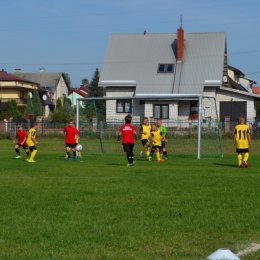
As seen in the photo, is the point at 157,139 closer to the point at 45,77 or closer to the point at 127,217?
the point at 127,217

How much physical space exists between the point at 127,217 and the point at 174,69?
49.1 m

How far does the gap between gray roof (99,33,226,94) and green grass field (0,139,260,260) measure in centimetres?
4094

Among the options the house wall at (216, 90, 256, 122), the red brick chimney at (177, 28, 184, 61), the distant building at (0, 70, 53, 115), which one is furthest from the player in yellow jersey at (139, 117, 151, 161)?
the distant building at (0, 70, 53, 115)

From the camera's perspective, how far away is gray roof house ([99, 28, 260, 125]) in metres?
56.6

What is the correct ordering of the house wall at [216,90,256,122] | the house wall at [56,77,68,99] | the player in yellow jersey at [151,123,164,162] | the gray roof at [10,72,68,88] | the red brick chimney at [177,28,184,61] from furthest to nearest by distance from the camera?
the house wall at [56,77,68,99], the gray roof at [10,72,68,88], the red brick chimney at [177,28,184,61], the house wall at [216,90,256,122], the player in yellow jersey at [151,123,164,162]

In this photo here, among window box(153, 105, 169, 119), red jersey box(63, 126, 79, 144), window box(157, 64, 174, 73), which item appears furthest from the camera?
window box(157, 64, 174, 73)

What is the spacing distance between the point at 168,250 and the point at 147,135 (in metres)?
18.9

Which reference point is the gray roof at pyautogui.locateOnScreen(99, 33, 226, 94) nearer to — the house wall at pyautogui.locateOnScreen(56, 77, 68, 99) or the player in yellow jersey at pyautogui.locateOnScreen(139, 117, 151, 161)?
the player in yellow jersey at pyautogui.locateOnScreen(139, 117, 151, 161)

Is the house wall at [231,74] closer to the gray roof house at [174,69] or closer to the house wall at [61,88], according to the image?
the gray roof house at [174,69]

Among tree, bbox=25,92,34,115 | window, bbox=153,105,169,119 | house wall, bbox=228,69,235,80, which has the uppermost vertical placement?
house wall, bbox=228,69,235,80

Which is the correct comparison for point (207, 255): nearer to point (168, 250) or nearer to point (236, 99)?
point (168, 250)

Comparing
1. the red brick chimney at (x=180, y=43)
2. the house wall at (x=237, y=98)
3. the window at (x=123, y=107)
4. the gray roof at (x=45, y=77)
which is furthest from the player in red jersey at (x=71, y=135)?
the gray roof at (x=45, y=77)

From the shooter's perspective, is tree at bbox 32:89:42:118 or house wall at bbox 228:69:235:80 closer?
house wall at bbox 228:69:235:80

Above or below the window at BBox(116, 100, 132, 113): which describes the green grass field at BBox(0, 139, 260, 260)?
below
